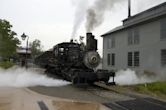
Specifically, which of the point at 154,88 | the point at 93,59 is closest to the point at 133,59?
the point at 93,59

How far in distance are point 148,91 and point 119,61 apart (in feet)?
81.2

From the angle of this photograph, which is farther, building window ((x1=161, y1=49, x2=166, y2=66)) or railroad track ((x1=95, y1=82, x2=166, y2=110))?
building window ((x1=161, y1=49, x2=166, y2=66))

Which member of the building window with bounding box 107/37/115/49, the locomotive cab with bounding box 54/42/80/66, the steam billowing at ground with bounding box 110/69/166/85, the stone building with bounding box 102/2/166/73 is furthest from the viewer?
the building window with bounding box 107/37/115/49

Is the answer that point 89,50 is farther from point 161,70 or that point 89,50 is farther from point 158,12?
point 158,12

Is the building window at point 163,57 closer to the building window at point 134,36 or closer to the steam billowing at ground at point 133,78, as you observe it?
the steam billowing at ground at point 133,78

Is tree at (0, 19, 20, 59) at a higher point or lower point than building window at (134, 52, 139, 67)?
higher

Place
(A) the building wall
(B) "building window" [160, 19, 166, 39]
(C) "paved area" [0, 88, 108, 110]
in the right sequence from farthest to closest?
1. (A) the building wall
2. (B) "building window" [160, 19, 166, 39]
3. (C) "paved area" [0, 88, 108, 110]

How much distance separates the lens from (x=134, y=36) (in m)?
41.6

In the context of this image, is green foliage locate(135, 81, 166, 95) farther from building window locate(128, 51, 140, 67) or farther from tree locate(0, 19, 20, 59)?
tree locate(0, 19, 20, 59)

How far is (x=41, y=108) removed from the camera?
1387 centimetres

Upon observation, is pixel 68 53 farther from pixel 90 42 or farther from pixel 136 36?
pixel 136 36

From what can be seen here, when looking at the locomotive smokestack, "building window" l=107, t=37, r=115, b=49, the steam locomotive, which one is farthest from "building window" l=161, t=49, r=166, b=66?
"building window" l=107, t=37, r=115, b=49

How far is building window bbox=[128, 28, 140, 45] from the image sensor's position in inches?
1598

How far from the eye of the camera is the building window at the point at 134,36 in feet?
133
